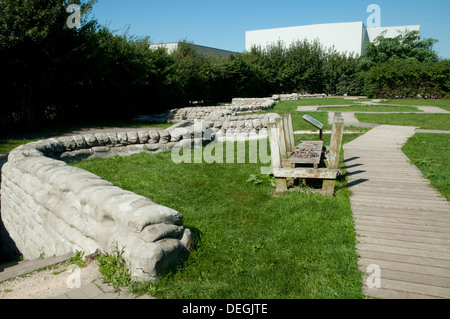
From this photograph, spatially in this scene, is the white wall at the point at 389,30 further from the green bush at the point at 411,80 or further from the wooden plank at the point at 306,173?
the wooden plank at the point at 306,173

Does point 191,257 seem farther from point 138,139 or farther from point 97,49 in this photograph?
point 97,49

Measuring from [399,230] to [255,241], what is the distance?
5.70 feet

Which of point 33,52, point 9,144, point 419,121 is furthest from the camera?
point 419,121

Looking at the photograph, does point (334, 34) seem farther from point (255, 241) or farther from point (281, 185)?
point (255, 241)

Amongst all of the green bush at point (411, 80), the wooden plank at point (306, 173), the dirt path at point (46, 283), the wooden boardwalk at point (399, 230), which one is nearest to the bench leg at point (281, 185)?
the wooden plank at point (306, 173)

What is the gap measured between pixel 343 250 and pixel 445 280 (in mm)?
876

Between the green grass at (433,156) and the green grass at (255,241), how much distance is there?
1.85 m

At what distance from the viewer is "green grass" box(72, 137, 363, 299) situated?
277cm

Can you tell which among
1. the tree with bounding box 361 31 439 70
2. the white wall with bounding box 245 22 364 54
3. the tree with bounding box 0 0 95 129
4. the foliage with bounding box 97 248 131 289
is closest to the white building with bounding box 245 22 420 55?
the white wall with bounding box 245 22 364 54

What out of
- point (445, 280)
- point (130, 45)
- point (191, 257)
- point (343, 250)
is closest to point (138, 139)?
point (191, 257)

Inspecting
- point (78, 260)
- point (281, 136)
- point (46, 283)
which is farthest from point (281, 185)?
point (46, 283)

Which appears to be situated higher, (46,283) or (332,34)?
(332,34)

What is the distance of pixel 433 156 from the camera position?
7395 millimetres

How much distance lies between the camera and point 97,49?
44.4 feet
